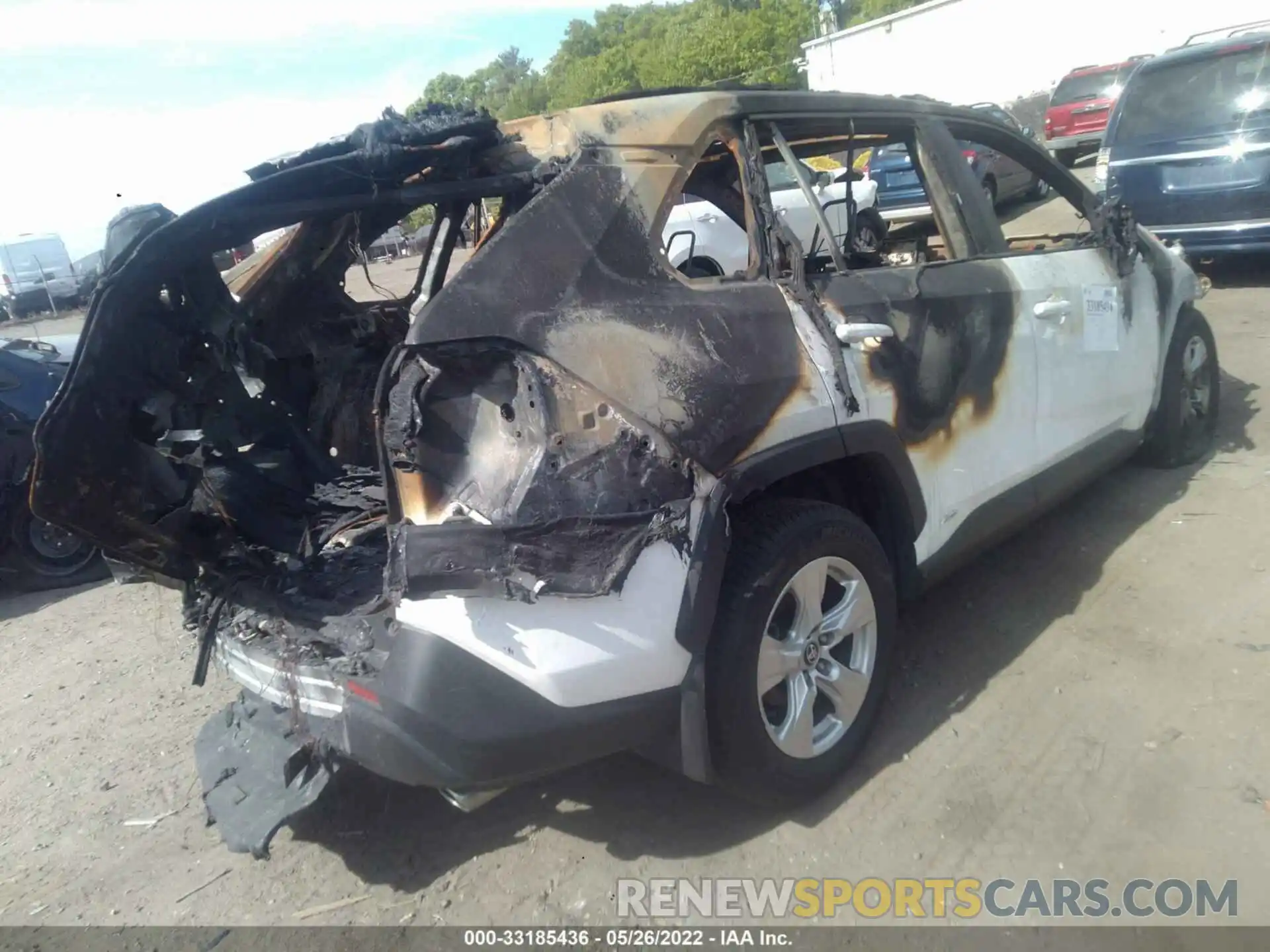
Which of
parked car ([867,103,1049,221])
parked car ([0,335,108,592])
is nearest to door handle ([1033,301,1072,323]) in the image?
parked car ([867,103,1049,221])

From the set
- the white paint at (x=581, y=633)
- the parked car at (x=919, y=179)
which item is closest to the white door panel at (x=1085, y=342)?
the parked car at (x=919, y=179)

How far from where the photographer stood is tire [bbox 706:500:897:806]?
8.50 ft

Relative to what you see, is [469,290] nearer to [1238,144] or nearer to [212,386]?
[212,386]

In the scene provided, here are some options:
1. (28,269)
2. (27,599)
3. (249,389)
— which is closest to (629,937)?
(249,389)

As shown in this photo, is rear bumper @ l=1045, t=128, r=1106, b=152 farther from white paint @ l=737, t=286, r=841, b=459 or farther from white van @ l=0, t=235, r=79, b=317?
white van @ l=0, t=235, r=79, b=317

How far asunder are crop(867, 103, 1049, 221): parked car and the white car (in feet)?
Result: 0.54

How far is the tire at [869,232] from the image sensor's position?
4.16 m

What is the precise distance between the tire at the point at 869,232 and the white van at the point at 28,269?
76.5ft

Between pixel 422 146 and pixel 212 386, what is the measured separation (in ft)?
3.50

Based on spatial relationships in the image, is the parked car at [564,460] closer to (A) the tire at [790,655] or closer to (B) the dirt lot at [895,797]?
(A) the tire at [790,655]

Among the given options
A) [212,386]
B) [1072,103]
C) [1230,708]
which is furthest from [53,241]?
[1230,708]

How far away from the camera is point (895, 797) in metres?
2.92

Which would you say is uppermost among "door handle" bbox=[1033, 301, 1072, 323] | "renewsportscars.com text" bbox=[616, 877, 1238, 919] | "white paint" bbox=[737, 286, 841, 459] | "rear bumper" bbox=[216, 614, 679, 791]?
"white paint" bbox=[737, 286, 841, 459]

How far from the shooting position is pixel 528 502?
7.48ft
